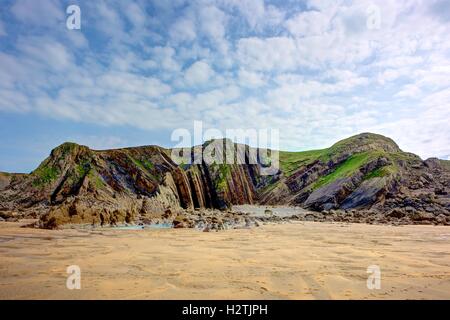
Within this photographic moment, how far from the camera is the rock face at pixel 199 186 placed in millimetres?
24828

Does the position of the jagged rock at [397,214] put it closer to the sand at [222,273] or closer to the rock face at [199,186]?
the rock face at [199,186]

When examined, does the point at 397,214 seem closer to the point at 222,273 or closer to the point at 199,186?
the point at 222,273

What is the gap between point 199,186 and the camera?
2147 inches

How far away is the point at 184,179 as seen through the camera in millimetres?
49062

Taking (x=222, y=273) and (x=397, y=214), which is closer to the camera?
(x=222, y=273)

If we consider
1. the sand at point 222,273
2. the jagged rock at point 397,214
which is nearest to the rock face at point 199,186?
the jagged rock at point 397,214

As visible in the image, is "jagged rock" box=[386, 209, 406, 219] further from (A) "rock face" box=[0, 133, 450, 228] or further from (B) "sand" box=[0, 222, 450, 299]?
(B) "sand" box=[0, 222, 450, 299]

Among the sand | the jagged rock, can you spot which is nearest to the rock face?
the jagged rock

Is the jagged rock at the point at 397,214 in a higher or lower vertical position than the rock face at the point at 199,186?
lower

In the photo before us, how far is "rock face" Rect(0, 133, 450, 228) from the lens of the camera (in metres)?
24.8

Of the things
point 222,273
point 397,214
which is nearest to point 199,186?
point 397,214
